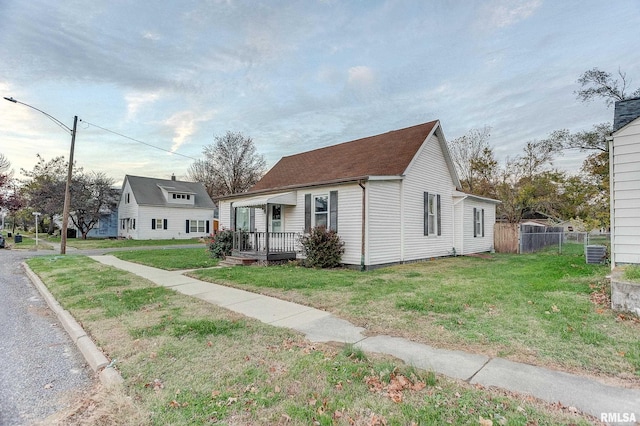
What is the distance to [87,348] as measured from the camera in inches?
157

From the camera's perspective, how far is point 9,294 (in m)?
7.89

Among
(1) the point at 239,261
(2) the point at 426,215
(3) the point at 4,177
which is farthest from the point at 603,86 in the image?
(3) the point at 4,177

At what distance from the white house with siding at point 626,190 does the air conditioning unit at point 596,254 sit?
16.3 feet

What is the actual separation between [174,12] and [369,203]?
913cm

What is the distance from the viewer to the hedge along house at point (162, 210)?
30.5 metres

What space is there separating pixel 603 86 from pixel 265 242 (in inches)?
870

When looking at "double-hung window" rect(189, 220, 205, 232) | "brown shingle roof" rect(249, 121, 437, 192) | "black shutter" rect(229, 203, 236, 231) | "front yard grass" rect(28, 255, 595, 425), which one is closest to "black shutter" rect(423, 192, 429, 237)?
"brown shingle roof" rect(249, 121, 437, 192)

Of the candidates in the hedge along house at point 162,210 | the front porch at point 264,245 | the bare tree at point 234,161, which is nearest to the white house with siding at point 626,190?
the front porch at point 264,245

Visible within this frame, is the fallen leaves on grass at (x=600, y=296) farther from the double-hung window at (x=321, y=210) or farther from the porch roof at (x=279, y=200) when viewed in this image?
the porch roof at (x=279, y=200)

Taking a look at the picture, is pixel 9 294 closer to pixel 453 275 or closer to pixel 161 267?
pixel 161 267

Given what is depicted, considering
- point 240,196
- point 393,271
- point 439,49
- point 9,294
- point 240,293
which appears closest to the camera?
point 240,293

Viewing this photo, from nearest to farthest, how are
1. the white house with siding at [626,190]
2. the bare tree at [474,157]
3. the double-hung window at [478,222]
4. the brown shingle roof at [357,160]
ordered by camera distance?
1. the white house with siding at [626,190]
2. the brown shingle roof at [357,160]
3. the double-hung window at [478,222]
4. the bare tree at [474,157]

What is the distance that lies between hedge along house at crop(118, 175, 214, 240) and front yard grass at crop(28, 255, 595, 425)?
29.4m

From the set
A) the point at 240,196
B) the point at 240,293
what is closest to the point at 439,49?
the point at 240,196
